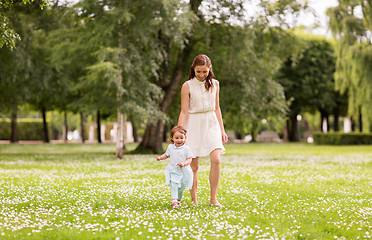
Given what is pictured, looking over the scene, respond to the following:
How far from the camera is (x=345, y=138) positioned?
44344 millimetres

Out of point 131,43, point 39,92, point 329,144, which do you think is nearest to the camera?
point 131,43

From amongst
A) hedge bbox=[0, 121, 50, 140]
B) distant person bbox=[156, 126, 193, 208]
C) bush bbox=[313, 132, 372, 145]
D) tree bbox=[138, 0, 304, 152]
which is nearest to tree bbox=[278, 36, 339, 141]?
bush bbox=[313, 132, 372, 145]

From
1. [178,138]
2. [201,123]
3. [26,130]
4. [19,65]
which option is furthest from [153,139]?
[26,130]

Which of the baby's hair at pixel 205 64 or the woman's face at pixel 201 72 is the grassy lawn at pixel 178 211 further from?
the woman's face at pixel 201 72

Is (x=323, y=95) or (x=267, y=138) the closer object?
(x=323, y=95)

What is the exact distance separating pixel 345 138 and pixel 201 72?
40106 mm

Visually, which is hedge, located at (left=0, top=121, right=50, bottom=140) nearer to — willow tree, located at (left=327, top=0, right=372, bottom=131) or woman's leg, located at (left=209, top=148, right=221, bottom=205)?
willow tree, located at (left=327, top=0, right=372, bottom=131)

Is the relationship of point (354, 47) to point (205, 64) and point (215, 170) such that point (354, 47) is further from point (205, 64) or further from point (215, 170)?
point (215, 170)

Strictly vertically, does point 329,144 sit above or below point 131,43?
below

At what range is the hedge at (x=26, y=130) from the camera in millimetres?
59188

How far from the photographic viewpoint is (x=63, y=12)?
22.1 meters

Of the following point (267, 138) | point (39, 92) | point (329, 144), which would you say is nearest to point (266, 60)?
point (39, 92)

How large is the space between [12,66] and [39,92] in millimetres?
3518

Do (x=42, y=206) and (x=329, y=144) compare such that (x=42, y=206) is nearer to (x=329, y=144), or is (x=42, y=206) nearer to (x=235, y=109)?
(x=235, y=109)
